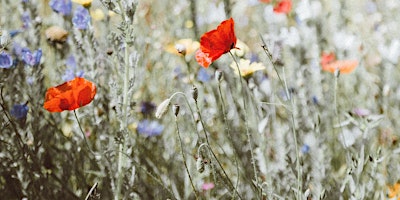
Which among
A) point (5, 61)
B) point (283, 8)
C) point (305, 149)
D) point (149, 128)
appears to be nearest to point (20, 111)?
point (5, 61)

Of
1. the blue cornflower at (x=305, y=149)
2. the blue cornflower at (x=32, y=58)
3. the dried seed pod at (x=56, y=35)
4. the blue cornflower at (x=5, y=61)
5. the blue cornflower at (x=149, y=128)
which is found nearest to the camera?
the blue cornflower at (x=5, y=61)

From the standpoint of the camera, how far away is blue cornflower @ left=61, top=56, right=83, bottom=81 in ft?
6.05

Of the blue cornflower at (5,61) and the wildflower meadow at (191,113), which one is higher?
the blue cornflower at (5,61)

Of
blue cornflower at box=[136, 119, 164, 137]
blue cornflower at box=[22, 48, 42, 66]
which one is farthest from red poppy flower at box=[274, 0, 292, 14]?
blue cornflower at box=[22, 48, 42, 66]

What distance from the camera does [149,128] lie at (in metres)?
2.02

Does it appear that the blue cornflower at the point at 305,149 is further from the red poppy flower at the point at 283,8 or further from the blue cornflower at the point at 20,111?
the blue cornflower at the point at 20,111

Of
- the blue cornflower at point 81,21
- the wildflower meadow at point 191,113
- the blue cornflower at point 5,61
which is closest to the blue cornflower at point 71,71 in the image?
the wildflower meadow at point 191,113

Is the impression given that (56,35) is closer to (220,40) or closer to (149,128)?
(149,128)

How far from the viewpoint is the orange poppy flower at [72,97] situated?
1157mm

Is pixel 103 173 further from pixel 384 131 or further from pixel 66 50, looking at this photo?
pixel 384 131

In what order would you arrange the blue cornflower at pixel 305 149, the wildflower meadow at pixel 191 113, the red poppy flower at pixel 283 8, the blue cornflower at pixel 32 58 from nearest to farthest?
the wildflower meadow at pixel 191 113 → the blue cornflower at pixel 32 58 → the blue cornflower at pixel 305 149 → the red poppy flower at pixel 283 8

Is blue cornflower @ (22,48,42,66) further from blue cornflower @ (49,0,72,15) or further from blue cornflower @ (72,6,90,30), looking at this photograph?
blue cornflower @ (49,0,72,15)

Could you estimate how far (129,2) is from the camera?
4.00 ft

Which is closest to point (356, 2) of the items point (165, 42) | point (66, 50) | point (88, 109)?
point (165, 42)
